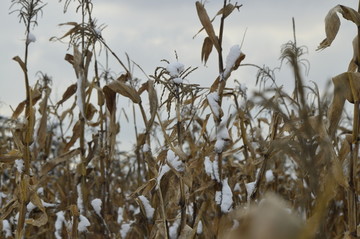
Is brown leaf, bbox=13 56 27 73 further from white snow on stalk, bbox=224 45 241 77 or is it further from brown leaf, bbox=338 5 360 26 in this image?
brown leaf, bbox=338 5 360 26

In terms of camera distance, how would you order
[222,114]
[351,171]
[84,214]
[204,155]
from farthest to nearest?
[84,214]
[204,155]
[222,114]
[351,171]

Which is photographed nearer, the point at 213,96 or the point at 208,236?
the point at 213,96

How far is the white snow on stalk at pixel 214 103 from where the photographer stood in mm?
1829

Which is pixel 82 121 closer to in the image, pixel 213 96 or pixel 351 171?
pixel 213 96

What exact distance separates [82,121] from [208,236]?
0.75 m

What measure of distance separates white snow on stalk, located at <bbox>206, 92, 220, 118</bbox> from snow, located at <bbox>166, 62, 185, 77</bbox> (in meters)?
0.17

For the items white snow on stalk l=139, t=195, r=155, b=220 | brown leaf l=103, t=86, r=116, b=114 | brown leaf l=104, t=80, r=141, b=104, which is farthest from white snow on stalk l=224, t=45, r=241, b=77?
white snow on stalk l=139, t=195, r=155, b=220

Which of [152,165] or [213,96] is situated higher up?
[213,96]

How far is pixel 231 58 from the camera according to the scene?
189cm

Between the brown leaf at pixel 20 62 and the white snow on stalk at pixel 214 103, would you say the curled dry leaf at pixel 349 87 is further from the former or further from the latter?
the brown leaf at pixel 20 62

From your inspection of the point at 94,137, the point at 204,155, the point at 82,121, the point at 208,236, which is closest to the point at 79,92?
the point at 82,121

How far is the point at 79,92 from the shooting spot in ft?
7.39

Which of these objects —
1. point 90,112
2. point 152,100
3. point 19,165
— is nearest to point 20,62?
point 19,165

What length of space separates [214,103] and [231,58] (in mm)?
177
